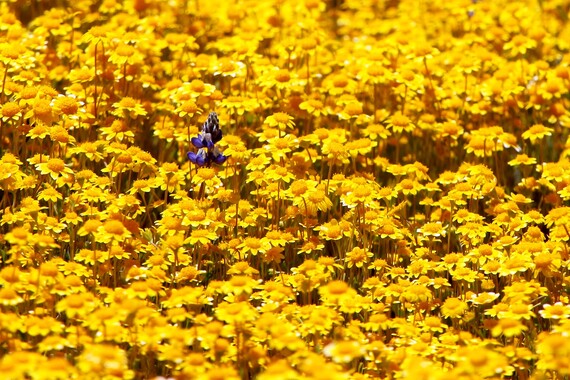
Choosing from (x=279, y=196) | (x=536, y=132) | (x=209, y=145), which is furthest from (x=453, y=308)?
(x=536, y=132)

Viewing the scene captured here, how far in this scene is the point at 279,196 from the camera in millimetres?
5281

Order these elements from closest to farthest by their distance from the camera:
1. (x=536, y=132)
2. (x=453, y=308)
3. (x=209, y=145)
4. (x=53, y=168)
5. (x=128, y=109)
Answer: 1. (x=453, y=308)
2. (x=53, y=168)
3. (x=209, y=145)
4. (x=128, y=109)
5. (x=536, y=132)

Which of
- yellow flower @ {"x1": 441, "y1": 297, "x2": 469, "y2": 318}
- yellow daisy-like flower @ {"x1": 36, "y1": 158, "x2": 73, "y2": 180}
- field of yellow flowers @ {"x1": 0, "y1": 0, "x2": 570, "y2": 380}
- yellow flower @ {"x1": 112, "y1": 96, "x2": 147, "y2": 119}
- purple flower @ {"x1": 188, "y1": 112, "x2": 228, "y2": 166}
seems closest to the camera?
field of yellow flowers @ {"x1": 0, "y1": 0, "x2": 570, "y2": 380}

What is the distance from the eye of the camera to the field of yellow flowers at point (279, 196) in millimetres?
4305

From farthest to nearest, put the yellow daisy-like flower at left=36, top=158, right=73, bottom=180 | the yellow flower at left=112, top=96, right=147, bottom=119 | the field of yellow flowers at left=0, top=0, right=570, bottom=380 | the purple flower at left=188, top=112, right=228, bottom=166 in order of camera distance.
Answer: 1. the yellow flower at left=112, top=96, right=147, bottom=119
2. the purple flower at left=188, top=112, right=228, bottom=166
3. the yellow daisy-like flower at left=36, top=158, right=73, bottom=180
4. the field of yellow flowers at left=0, top=0, right=570, bottom=380

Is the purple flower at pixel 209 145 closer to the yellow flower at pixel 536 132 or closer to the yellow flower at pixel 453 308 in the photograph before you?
the yellow flower at pixel 453 308

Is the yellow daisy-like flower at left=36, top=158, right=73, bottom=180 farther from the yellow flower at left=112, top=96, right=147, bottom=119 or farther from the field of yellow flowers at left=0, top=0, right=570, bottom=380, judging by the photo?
the yellow flower at left=112, top=96, right=147, bottom=119

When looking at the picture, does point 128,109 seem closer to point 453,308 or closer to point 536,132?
point 453,308

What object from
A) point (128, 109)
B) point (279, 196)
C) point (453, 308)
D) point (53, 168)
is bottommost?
point (453, 308)

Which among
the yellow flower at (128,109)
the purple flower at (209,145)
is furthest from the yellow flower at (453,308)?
the yellow flower at (128,109)

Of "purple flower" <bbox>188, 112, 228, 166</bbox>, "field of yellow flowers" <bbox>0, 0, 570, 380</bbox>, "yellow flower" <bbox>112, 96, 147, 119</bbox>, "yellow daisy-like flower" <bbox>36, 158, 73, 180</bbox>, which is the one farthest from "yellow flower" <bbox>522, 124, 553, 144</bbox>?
"yellow daisy-like flower" <bbox>36, 158, 73, 180</bbox>

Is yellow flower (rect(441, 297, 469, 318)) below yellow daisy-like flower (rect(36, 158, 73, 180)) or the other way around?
below

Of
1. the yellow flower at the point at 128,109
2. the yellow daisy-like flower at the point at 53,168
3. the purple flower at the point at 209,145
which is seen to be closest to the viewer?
the yellow daisy-like flower at the point at 53,168

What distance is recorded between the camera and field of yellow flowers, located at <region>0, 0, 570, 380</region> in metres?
4.30
